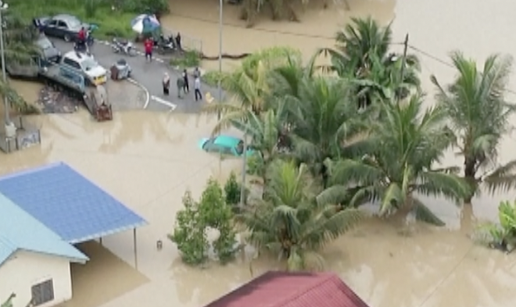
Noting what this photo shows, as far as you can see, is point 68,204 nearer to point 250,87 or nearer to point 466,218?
point 250,87

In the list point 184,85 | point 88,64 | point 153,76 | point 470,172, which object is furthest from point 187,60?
point 470,172

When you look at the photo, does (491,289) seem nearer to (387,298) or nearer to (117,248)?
(387,298)

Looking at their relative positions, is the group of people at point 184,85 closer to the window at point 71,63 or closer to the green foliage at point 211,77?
the green foliage at point 211,77

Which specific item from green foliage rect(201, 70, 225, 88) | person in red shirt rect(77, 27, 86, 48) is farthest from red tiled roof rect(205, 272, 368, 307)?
person in red shirt rect(77, 27, 86, 48)

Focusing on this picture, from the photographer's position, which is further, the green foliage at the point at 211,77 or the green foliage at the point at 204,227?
the green foliage at the point at 211,77

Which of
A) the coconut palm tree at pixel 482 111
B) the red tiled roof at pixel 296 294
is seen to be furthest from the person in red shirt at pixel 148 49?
the red tiled roof at pixel 296 294

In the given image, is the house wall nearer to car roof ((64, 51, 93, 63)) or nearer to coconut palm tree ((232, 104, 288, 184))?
coconut palm tree ((232, 104, 288, 184))

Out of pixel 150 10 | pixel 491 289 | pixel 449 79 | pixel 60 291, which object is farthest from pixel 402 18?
pixel 60 291
